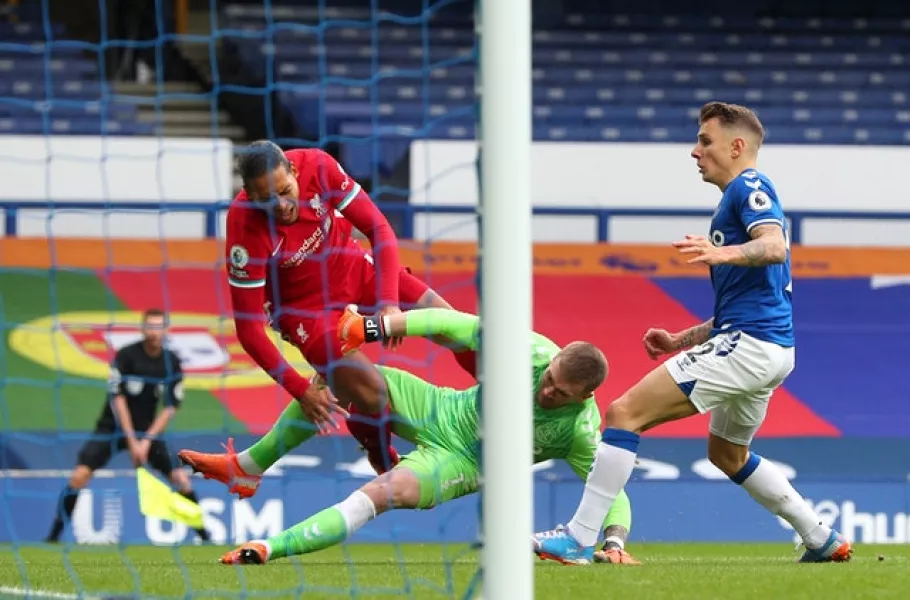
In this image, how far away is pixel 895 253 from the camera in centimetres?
1332

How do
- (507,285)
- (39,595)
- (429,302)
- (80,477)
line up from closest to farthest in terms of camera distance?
(507,285)
(39,595)
(429,302)
(80,477)

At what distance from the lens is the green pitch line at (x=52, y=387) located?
11.5 m

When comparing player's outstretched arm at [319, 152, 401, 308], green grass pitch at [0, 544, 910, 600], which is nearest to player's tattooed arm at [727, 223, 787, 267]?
green grass pitch at [0, 544, 910, 600]

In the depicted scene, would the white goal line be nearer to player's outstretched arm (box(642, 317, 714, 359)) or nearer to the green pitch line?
the green pitch line

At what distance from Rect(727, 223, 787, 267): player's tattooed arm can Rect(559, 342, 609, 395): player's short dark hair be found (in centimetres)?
64

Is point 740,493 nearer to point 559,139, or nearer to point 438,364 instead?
point 438,364

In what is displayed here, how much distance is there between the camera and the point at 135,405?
10672 millimetres

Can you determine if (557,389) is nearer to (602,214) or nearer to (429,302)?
(429,302)

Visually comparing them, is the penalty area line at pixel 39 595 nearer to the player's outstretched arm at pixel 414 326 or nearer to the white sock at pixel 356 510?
the white sock at pixel 356 510

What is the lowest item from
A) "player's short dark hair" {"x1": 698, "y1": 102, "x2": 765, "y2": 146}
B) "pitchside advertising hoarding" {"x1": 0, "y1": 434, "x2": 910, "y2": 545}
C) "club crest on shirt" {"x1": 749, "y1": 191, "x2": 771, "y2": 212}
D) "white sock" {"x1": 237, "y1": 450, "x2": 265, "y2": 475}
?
"pitchside advertising hoarding" {"x1": 0, "y1": 434, "x2": 910, "y2": 545}

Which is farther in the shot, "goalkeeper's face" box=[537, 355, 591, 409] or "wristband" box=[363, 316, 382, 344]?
"wristband" box=[363, 316, 382, 344]

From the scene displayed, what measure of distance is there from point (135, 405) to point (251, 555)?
498 centimetres

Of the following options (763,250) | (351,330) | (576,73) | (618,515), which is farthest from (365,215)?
(576,73)

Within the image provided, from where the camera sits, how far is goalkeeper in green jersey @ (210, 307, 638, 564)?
5809 millimetres
